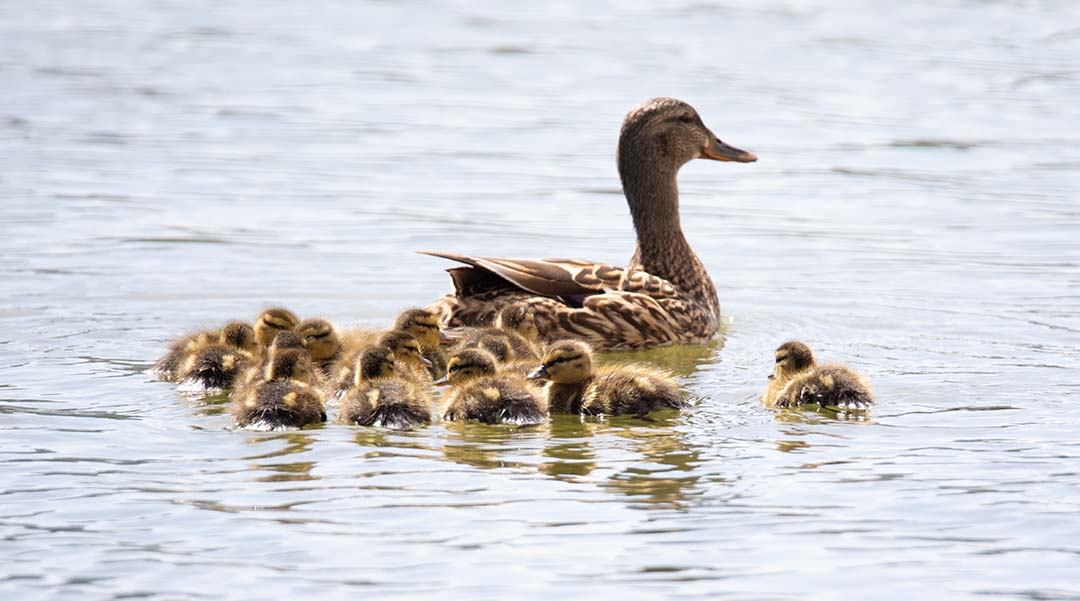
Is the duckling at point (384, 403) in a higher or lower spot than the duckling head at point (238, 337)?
lower

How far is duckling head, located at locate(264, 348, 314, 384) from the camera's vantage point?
658cm

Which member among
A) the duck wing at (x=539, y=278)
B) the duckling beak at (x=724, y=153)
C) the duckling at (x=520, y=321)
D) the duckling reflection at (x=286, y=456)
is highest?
the duckling beak at (x=724, y=153)

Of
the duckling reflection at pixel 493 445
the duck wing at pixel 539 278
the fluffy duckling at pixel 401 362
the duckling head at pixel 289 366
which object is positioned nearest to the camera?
the duckling reflection at pixel 493 445

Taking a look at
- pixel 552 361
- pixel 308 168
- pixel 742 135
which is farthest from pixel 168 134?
pixel 552 361

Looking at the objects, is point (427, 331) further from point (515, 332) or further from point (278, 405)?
point (278, 405)

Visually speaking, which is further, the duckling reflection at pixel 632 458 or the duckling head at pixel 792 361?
the duckling head at pixel 792 361

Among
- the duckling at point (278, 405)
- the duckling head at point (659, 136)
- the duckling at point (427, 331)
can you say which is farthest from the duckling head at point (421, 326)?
the duckling head at point (659, 136)

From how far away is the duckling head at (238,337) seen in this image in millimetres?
7336

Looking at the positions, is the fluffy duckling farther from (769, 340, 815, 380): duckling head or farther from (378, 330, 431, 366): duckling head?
(769, 340, 815, 380): duckling head

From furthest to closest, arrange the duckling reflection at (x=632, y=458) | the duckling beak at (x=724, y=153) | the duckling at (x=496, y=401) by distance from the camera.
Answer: the duckling beak at (x=724, y=153) → the duckling at (x=496, y=401) → the duckling reflection at (x=632, y=458)

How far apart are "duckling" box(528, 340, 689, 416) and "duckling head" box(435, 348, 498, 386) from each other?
19 cm

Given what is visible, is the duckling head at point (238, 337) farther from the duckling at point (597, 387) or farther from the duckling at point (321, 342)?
the duckling at point (597, 387)

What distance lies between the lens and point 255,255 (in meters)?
10.3

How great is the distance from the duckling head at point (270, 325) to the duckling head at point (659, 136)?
2.14 metres
